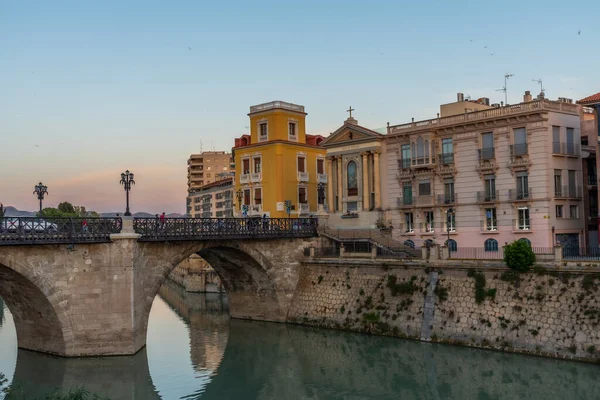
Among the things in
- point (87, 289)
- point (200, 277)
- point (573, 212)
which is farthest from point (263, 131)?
point (87, 289)

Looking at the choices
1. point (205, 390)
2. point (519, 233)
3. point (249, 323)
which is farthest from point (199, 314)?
point (519, 233)

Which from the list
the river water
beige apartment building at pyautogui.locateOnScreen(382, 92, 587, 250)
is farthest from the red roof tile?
the river water

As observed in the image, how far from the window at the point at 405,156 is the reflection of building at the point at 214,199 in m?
60.1

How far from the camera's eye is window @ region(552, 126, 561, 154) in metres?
43.6

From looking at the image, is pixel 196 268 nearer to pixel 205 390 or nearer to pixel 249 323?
pixel 249 323

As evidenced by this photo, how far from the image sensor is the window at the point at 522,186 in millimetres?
44219

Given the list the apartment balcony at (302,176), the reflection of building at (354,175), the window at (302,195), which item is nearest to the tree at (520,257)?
the reflection of building at (354,175)

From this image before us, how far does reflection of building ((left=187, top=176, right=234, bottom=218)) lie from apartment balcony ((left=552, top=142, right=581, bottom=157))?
232ft

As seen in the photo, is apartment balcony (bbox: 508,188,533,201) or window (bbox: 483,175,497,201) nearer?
apartment balcony (bbox: 508,188,533,201)

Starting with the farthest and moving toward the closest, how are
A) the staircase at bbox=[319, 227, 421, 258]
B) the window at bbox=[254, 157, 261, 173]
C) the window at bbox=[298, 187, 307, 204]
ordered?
the window at bbox=[298, 187, 307, 204] < the window at bbox=[254, 157, 261, 173] < the staircase at bbox=[319, 227, 421, 258]

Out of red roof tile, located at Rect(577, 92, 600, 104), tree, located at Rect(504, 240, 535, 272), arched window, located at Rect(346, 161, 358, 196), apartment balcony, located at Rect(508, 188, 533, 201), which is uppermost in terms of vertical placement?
red roof tile, located at Rect(577, 92, 600, 104)

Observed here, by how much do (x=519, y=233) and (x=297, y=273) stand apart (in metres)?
16.3

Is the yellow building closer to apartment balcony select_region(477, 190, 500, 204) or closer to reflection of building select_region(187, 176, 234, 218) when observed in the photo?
apartment balcony select_region(477, 190, 500, 204)

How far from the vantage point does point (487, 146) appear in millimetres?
46375
